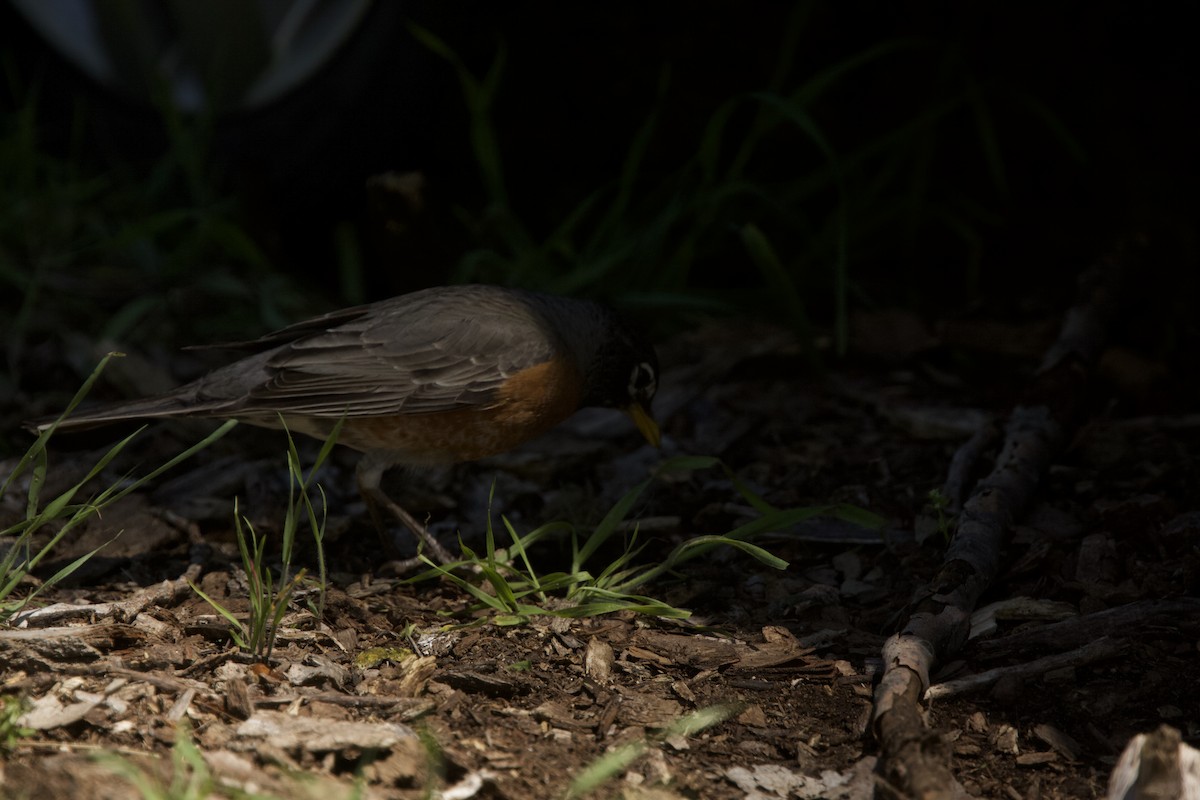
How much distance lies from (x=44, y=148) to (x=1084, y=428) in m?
→ 5.08

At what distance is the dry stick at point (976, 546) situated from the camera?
8.11 feet

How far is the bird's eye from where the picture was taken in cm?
431

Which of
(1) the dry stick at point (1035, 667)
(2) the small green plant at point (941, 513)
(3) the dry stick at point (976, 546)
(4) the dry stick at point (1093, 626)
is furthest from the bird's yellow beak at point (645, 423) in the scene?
(1) the dry stick at point (1035, 667)

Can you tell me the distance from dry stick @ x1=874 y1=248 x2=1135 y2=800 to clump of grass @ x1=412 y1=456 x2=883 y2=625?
36cm

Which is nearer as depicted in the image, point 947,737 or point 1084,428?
point 947,737

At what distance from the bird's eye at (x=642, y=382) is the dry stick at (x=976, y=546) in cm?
121

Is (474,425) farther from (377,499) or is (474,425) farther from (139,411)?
(139,411)

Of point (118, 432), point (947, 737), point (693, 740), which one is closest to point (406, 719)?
point (693, 740)

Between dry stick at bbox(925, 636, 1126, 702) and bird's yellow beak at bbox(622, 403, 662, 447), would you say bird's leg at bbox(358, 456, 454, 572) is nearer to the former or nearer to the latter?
bird's yellow beak at bbox(622, 403, 662, 447)

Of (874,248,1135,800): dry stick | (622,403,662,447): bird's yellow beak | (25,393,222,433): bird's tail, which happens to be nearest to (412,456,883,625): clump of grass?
(874,248,1135,800): dry stick

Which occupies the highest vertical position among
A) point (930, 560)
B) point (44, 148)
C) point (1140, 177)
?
point (44, 148)

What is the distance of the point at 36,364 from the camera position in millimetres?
4828

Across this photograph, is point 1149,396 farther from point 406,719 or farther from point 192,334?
point 192,334

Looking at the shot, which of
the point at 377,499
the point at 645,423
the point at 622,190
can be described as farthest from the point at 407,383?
the point at 622,190
